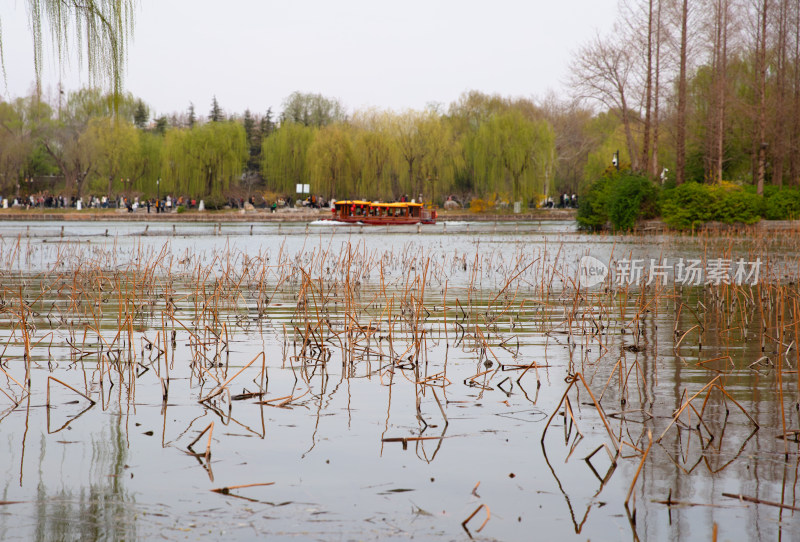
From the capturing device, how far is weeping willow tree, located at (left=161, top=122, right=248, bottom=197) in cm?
6725

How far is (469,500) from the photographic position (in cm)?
403

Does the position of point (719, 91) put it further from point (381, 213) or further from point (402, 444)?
point (402, 444)

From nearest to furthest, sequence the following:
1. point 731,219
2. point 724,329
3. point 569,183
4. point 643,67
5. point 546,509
→ point 546,509 < point 724,329 < point 731,219 < point 643,67 < point 569,183

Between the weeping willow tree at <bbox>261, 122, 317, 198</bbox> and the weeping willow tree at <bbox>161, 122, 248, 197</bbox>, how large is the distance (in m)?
2.45

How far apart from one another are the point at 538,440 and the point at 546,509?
3.65 ft

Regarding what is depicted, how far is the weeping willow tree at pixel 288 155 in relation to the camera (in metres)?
69.5

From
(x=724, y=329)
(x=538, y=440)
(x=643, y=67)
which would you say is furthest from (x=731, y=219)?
(x=538, y=440)

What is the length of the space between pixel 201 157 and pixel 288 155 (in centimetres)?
677

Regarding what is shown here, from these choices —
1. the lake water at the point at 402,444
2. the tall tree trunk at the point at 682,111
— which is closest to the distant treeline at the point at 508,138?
the tall tree trunk at the point at 682,111

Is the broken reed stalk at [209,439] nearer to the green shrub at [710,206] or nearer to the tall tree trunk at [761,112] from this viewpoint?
the green shrub at [710,206]

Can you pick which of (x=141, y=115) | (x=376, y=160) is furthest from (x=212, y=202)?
(x=141, y=115)

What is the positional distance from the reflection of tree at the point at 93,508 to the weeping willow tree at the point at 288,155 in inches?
2574

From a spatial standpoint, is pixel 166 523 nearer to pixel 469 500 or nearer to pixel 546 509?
pixel 469 500

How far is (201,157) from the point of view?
220 feet
